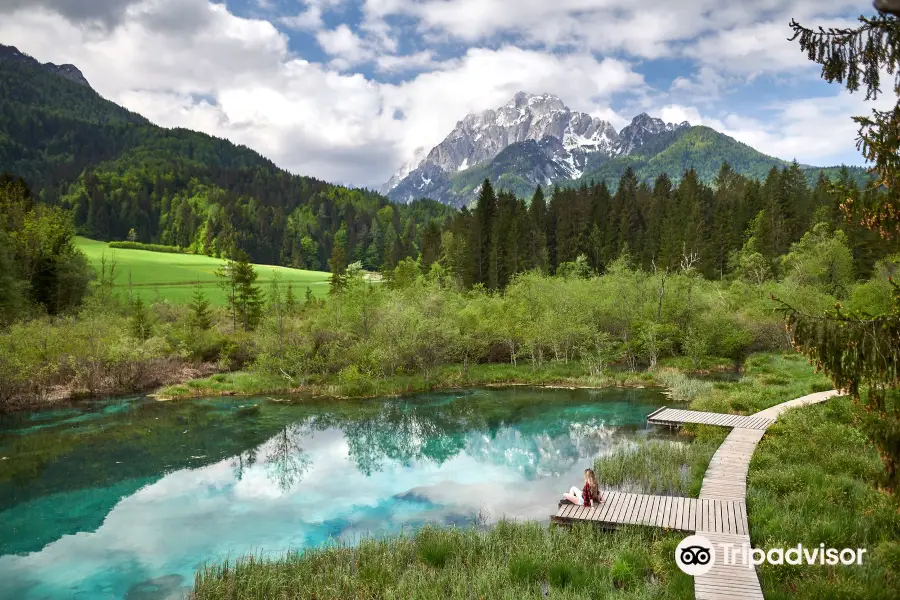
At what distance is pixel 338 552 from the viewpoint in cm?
1428

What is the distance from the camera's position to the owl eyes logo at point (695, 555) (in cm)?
1152

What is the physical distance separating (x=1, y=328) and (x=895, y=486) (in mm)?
49136

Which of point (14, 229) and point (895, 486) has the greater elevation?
point (14, 229)

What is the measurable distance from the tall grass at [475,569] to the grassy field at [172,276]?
5370 cm

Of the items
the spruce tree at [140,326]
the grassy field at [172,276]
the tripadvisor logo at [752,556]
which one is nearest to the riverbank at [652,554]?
the tripadvisor logo at [752,556]

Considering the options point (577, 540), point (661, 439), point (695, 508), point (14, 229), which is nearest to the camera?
point (577, 540)

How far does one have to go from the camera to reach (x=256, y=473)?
23875 millimetres

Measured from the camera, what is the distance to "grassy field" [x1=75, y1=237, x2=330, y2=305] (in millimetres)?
74000

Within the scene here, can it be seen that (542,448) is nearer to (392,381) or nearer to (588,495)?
(588,495)

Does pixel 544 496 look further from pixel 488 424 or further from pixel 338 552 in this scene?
pixel 488 424

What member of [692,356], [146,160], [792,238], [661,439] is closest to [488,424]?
[661,439]

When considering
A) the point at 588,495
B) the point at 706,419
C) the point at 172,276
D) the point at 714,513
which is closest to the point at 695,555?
the point at 714,513

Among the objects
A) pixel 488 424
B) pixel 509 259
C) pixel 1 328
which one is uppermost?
pixel 509 259

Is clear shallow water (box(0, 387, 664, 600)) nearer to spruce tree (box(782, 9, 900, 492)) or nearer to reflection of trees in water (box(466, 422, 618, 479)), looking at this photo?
reflection of trees in water (box(466, 422, 618, 479))
